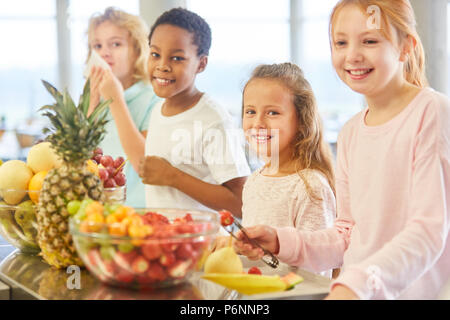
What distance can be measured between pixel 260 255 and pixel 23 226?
55 centimetres

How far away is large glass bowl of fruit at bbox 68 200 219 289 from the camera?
91cm

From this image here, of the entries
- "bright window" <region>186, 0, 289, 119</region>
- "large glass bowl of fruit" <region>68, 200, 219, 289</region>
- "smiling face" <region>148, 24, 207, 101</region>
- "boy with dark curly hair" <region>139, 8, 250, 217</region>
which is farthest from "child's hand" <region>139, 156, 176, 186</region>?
"bright window" <region>186, 0, 289, 119</region>

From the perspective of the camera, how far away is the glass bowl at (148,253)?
35.8 inches

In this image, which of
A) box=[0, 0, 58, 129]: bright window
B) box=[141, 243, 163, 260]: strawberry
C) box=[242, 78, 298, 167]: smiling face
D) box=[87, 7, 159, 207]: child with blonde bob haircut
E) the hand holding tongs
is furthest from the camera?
box=[0, 0, 58, 129]: bright window

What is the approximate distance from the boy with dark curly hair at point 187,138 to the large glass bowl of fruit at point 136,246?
1.13 meters

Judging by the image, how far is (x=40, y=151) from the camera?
132cm

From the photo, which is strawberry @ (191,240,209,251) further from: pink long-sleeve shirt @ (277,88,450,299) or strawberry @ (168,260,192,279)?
pink long-sleeve shirt @ (277,88,450,299)

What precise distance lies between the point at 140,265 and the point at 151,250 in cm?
4

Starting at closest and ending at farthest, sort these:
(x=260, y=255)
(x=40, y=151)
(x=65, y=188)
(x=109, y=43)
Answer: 1. (x=65, y=188)
2. (x=260, y=255)
3. (x=40, y=151)
4. (x=109, y=43)

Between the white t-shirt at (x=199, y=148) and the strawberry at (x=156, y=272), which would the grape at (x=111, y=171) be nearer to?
the strawberry at (x=156, y=272)

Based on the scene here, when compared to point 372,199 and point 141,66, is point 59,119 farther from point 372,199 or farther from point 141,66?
point 141,66
